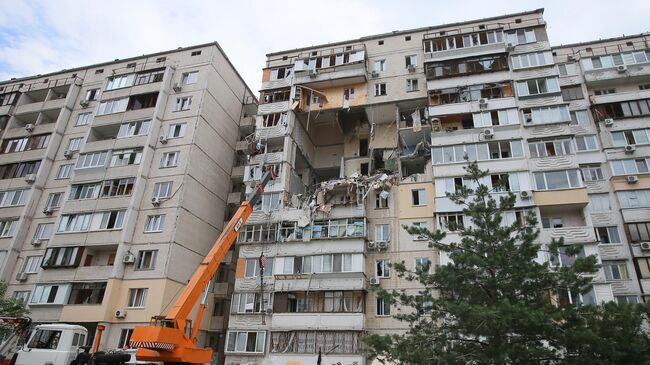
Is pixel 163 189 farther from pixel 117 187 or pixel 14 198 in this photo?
pixel 14 198

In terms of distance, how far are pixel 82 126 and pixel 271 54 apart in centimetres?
2025

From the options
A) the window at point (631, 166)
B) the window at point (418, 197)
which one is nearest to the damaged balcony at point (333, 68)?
A: the window at point (418, 197)

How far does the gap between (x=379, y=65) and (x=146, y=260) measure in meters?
26.5

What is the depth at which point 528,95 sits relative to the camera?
35906 mm

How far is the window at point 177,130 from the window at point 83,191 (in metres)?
7.43

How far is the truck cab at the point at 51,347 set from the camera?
20906 mm

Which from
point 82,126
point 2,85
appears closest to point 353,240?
point 82,126

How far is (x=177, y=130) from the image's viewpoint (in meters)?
40.7

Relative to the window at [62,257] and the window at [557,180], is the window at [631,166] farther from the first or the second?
the window at [62,257]

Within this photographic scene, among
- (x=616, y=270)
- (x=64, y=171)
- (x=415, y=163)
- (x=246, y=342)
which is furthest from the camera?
(x=64, y=171)

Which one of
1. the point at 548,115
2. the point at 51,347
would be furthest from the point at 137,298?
the point at 548,115

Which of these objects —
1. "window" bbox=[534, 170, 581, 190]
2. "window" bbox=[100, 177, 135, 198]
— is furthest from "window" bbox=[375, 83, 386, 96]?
"window" bbox=[100, 177, 135, 198]

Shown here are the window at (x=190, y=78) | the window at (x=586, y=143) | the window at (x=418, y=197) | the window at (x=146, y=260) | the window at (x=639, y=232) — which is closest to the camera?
the window at (x=639, y=232)

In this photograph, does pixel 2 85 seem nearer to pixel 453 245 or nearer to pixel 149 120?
pixel 149 120
